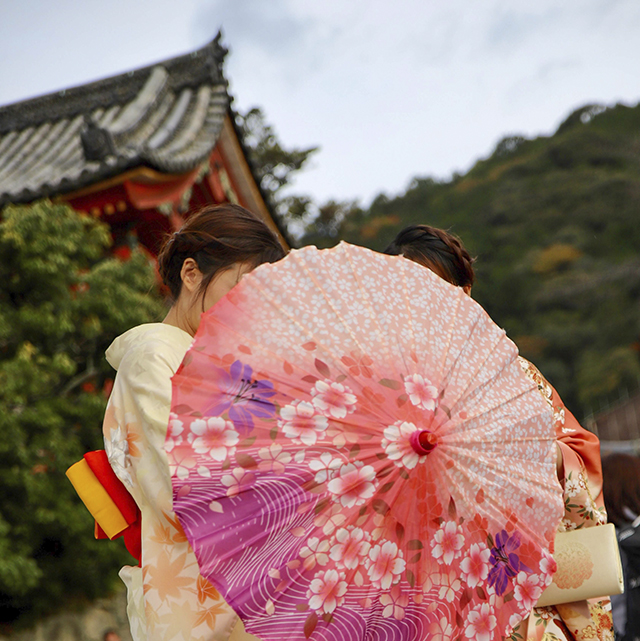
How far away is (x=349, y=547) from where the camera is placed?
4.43ft

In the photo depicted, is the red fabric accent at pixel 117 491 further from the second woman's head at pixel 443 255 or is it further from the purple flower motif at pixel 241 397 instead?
the second woman's head at pixel 443 255

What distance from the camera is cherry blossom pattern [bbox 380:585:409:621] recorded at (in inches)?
54.8

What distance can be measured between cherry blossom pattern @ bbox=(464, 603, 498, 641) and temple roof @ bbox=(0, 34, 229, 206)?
15.3 ft

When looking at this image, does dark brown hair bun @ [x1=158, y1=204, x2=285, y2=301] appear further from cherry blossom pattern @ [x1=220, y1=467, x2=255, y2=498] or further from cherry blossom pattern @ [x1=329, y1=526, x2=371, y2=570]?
cherry blossom pattern @ [x1=329, y1=526, x2=371, y2=570]

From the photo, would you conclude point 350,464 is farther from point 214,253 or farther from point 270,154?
point 270,154

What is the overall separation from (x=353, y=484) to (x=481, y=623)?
0.50m

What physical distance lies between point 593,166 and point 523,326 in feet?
46.6

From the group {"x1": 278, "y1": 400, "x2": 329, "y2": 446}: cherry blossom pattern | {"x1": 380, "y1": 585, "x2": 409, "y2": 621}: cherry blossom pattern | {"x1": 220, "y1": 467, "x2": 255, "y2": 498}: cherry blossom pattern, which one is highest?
{"x1": 278, "y1": 400, "x2": 329, "y2": 446}: cherry blossom pattern

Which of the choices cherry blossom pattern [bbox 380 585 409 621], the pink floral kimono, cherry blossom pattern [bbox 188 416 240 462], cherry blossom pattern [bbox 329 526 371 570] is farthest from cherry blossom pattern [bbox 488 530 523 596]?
cherry blossom pattern [bbox 188 416 240 462]

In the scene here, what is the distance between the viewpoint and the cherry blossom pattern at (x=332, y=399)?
1.37m

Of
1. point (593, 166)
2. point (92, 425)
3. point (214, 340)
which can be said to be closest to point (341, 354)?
point (214, 340)

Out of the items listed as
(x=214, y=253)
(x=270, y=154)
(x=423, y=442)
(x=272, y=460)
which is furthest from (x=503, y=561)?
(x=270, y=154)

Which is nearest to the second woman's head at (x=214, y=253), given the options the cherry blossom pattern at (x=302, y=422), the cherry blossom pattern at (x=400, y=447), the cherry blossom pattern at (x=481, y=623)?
the cherry blossom pattern at (x=302, y=422)

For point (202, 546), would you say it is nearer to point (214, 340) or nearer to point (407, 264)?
point (214, 340)
